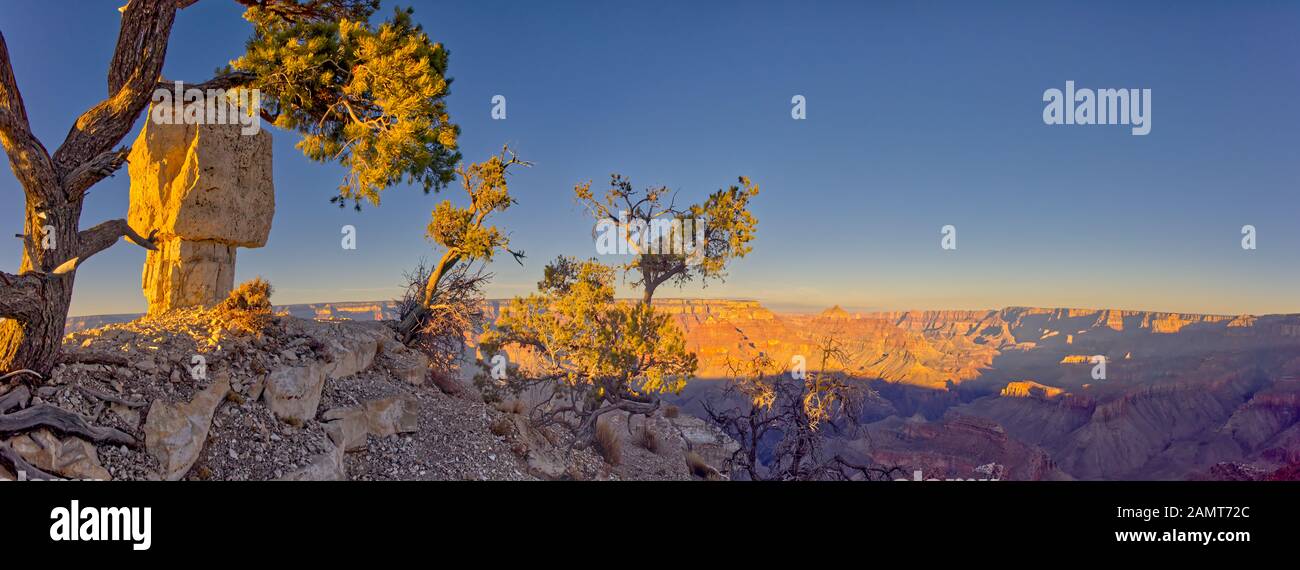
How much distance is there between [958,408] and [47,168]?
13233 centimetres

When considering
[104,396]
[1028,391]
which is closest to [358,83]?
[104,396]

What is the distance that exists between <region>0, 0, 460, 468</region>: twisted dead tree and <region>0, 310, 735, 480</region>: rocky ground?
412 millimetres

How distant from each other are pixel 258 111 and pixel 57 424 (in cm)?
827

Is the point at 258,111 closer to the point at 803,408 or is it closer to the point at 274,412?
the point at 274,412

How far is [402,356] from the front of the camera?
53.0 feet

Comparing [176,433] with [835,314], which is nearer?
[176,433]

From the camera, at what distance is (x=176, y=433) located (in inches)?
346

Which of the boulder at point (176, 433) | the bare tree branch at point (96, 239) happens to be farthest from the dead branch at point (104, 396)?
the bare tree branch at point (96, 239)

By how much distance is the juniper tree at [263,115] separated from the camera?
935 centimetres

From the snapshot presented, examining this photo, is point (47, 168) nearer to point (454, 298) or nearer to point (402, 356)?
point (402, 356)

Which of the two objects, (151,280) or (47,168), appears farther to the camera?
(151,280)

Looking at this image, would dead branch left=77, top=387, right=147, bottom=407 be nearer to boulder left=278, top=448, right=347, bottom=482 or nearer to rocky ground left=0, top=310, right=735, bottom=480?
rocky ground left=0, top=310, right=735, bottom=480

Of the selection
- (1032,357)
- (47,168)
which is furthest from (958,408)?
(47,168)

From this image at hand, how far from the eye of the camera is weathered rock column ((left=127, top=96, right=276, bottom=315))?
1291 centimetres
